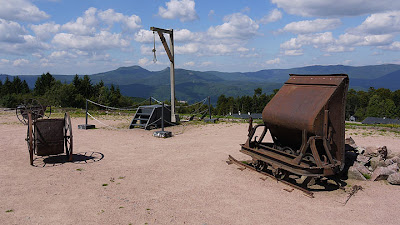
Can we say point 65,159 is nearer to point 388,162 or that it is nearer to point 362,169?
point 362,169

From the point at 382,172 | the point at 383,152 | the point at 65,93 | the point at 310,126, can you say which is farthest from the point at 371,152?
the point at 65,93

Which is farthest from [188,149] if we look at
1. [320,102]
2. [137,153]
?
[320,102]

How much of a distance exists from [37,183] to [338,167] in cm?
706

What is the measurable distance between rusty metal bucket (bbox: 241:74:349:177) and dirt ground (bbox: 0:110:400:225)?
62 cm

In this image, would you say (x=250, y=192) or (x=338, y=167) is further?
(x=338, y=167)

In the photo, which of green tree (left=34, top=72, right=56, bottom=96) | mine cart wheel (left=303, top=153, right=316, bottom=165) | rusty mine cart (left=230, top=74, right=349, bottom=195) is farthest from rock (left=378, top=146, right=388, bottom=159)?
green tree (left=34, top=72, right=56, bottom=96)

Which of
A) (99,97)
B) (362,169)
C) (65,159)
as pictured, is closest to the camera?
(362,169)

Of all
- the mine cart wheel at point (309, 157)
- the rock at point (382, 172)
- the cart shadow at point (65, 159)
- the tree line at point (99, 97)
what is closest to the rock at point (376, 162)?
the rock at point (382, 172)

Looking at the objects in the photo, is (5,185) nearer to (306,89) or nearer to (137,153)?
(137,153)

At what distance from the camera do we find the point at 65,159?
9.01 meters

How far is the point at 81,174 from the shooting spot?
24.7 feet

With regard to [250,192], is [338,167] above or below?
above

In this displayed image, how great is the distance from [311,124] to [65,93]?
69.7 metres

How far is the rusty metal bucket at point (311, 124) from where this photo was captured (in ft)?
21.2
